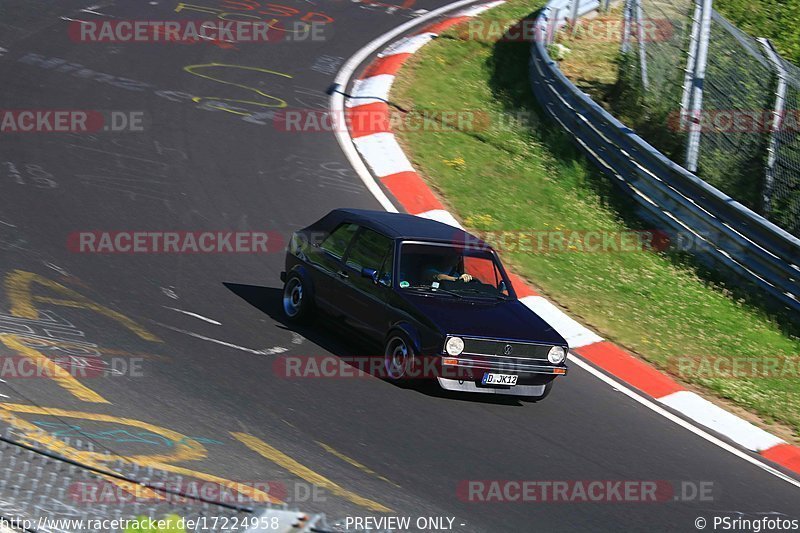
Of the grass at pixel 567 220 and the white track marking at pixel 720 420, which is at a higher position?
the grass at pixel 567 220

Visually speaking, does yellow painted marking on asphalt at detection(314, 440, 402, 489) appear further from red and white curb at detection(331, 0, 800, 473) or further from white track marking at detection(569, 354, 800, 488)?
red and white curb at detection(331, 0, 800, 473)

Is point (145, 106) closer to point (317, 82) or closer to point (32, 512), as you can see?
point (317, 82)

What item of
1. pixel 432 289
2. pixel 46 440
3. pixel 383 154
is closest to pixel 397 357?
pixel 432 289

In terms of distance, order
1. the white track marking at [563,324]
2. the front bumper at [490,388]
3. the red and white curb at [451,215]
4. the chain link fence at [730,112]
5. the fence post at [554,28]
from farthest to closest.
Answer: the fence post at [554,28] → the chain link fence at [730,112] → the white track marking at [563,324] → the red and white curb at [451,215] → the front bumper at [490,388]

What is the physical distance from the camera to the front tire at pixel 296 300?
10.1 meters

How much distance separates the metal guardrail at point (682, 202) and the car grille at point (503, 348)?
14.8 ft

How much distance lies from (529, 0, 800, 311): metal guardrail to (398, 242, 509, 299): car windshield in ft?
13.5

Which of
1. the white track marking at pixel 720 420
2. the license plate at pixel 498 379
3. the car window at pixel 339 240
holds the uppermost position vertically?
the car window at pixel 339 240

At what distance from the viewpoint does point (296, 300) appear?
10359 millimetres

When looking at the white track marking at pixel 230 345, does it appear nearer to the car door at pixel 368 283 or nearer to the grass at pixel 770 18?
the car door at pixel 368 283

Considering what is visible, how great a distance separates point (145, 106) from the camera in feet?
50.2

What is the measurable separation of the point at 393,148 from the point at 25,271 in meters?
6.44

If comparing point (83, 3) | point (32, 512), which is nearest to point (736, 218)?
point (32, 512)

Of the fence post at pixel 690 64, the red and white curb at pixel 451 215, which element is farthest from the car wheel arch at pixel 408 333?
the fence post at pixel 690 64
